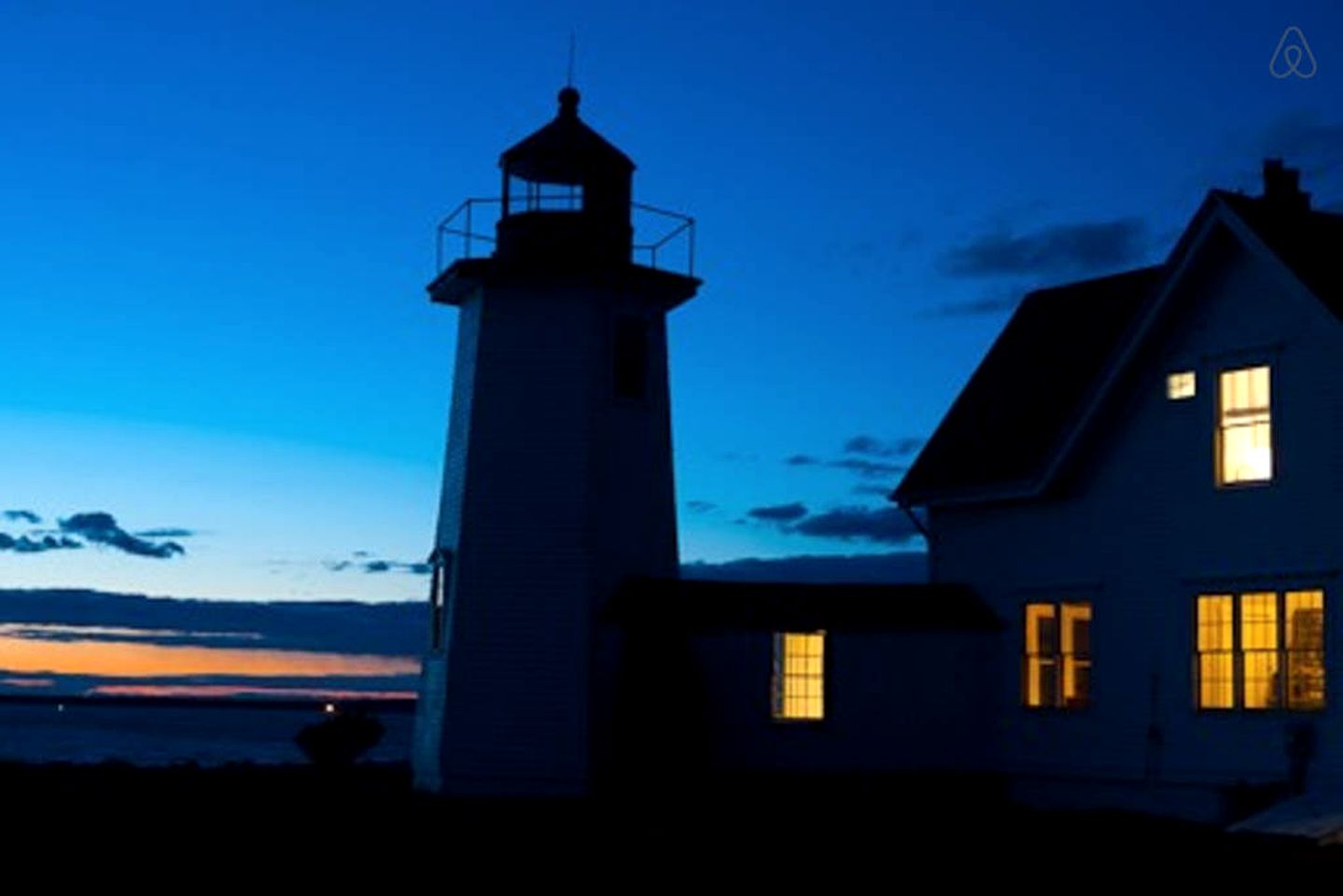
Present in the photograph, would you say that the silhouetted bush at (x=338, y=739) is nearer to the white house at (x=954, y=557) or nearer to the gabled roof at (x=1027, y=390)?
the white house at (x=954, y=557)

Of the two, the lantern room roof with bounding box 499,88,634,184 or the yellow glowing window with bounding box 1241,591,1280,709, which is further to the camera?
the lantern room roof with bounding box 499,88,634,184

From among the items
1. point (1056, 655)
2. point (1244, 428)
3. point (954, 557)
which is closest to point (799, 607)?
point (954, 557)

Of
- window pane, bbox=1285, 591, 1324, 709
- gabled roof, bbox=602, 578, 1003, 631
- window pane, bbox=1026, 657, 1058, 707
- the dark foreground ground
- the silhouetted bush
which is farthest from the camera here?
the silhouetted bush

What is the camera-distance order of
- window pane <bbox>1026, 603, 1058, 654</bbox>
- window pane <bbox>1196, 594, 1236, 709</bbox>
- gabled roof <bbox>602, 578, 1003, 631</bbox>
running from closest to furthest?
1. window pane <bbox>1196, 594, 1236, 709</bbox>
2. window pane <bbox>1026, 603, 1058, 654</bbox>
3. gabled roof <bbox>602, 578, 1003, 631</bbox>

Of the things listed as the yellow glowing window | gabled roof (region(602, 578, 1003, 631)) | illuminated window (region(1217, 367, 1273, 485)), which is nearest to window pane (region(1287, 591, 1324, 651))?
the yellow glowing window

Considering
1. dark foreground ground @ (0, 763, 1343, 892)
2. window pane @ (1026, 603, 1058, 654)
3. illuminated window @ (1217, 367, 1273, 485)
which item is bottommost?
dark foreground ground @ (0, 763, 1343, 892)

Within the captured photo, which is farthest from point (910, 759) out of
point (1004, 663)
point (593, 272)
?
point (593, 272)

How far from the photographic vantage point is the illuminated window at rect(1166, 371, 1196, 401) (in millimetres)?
25141

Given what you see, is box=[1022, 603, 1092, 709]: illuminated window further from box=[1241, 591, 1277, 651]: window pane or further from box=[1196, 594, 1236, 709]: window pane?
box=[1241, 591, 1277, 651]: window pane

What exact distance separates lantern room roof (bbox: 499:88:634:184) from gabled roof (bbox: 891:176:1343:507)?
5.75 m

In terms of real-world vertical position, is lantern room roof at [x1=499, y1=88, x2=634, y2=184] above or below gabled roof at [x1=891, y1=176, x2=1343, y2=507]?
above

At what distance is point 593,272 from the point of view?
28891 mm

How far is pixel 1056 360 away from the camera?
2952 centimetres

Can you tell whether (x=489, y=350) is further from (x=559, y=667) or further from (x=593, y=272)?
(x=559, y=667)
